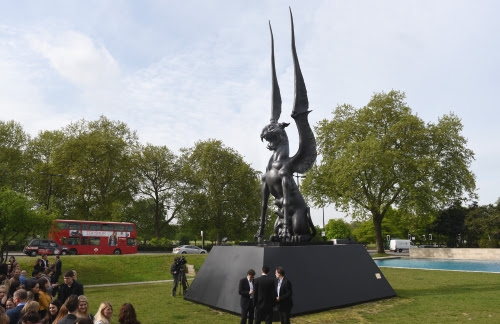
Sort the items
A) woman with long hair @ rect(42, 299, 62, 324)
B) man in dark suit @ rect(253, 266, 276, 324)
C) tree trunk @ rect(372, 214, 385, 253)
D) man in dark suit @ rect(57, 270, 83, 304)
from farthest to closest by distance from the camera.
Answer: tree trunk @ rect(372, 214, 385, 253)
man in dark suit @ rect(253, 266, 276, 324)
man in dark suit @ rect(57, 270, 83, 304)
woman with long hair @ rect(42, 299, 62, 324)

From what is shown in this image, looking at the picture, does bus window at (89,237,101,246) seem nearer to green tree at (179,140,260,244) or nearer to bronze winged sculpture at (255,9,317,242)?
green tree at (179,140,260,244)

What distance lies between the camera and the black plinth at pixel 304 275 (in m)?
9.88

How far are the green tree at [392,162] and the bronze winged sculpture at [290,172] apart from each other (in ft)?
65.3

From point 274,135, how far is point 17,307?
8738 millimetres

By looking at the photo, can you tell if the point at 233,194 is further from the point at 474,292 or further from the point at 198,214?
the point at 474,292

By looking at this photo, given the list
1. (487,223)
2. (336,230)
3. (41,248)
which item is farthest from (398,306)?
(336,230)

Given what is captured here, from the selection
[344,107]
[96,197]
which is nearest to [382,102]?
[344,107]

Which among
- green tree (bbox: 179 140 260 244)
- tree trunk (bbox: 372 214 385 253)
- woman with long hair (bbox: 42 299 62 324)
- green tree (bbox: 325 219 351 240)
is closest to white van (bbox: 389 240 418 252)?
green tree (bbox: 325 219 351 240)

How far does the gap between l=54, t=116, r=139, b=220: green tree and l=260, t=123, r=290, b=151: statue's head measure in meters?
31.2

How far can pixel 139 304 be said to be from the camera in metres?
11.9

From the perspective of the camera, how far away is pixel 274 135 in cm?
1224

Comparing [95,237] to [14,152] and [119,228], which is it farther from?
[14,152]

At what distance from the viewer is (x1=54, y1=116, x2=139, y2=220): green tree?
1614 inches

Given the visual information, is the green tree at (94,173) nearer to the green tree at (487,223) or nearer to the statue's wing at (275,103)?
the statue's wing at (275,103)
